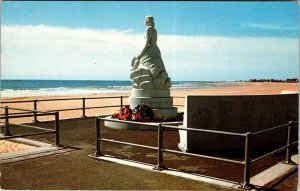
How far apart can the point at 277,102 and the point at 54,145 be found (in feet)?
18.3

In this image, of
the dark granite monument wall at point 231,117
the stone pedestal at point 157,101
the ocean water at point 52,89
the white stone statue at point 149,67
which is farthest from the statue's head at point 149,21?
the ocean water at point 52,89

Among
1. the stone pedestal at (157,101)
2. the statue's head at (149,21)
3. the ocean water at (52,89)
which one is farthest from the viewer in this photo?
the ocean water at (52,89)

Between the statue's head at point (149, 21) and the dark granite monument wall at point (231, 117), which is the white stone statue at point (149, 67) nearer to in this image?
the statue's head at point (149, 21)

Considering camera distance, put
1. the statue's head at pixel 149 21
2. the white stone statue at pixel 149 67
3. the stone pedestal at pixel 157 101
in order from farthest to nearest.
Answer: the statue's head at pixel 149 21, the white stone statue at pixel 149 67, the stone pedestal at pixel 157 101

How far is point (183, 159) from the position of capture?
734 cm

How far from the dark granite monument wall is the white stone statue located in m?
4.24

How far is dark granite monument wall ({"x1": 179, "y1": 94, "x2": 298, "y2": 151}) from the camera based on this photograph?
7.76 meters

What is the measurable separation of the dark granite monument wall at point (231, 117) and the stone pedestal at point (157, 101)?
3.80m

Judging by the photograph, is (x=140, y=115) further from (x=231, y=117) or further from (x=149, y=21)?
(x=231, y=117)

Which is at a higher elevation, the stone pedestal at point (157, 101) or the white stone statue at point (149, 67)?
the white stone statue at point (149, 67)

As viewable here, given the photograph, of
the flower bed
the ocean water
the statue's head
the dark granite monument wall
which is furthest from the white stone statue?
the ocean water

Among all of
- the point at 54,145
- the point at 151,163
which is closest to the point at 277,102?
the point at 151,163

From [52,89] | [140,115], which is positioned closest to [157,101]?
[140,115]

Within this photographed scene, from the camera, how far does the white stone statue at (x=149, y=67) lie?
12.2m
